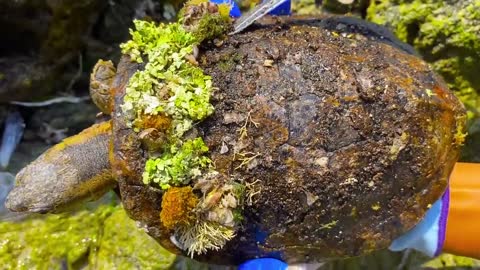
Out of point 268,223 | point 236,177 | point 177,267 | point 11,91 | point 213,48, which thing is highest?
point 213,48

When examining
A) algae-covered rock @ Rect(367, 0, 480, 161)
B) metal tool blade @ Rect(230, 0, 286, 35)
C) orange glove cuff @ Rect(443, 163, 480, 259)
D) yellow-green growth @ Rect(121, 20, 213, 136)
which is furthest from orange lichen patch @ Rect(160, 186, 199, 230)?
algae-covered rock @ Rect(367, 0, 480, 161)

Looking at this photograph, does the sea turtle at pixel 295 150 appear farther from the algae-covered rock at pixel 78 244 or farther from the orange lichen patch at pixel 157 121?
the algae-covered rock at pixel 78 244

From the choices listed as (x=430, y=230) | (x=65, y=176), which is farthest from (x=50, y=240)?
(x=430, y=230)

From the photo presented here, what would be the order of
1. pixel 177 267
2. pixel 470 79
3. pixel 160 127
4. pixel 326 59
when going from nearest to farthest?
pixel 160 127, pixel 326 59, pixel 177 267, pixel 470 79

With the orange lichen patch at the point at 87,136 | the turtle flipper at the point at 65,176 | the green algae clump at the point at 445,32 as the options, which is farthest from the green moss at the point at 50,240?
the green algae clump at the point at 445,32

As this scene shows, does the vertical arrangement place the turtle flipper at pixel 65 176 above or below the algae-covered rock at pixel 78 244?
above

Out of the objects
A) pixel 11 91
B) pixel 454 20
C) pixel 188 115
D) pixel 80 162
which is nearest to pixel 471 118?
pixel 454 20

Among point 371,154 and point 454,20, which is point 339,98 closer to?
point 371,154
